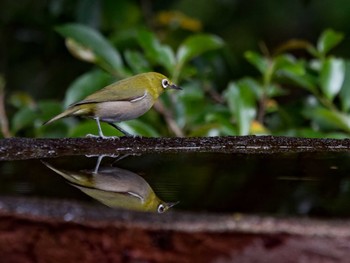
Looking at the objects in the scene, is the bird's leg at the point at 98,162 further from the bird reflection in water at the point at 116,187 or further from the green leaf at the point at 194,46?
the green leaf at the point at 194,46

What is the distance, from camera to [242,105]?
2.25 meters

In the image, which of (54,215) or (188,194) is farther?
(188,194)

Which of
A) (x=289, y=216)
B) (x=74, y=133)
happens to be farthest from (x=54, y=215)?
(x=74, y=133)

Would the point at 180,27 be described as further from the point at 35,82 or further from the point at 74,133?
the point at 74,133

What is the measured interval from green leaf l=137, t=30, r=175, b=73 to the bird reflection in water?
110 cm

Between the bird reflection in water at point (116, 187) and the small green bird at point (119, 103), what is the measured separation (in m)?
0.26

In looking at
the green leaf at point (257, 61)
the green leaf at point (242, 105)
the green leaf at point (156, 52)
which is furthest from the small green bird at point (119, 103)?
the green leaf at point (257, 61)

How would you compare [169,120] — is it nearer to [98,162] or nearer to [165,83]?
[165,83]

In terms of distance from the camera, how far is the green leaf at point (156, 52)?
2358 mm

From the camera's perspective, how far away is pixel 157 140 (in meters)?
1.56

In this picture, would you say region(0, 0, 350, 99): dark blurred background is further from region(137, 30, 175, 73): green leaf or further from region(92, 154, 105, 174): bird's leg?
region(92, 154, 105, 174): bird's leg

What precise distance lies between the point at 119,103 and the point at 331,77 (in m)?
0.98

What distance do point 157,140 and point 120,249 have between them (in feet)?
2.36

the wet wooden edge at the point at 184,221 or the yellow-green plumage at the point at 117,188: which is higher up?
the yellow-green plumage at the point at 117,188
